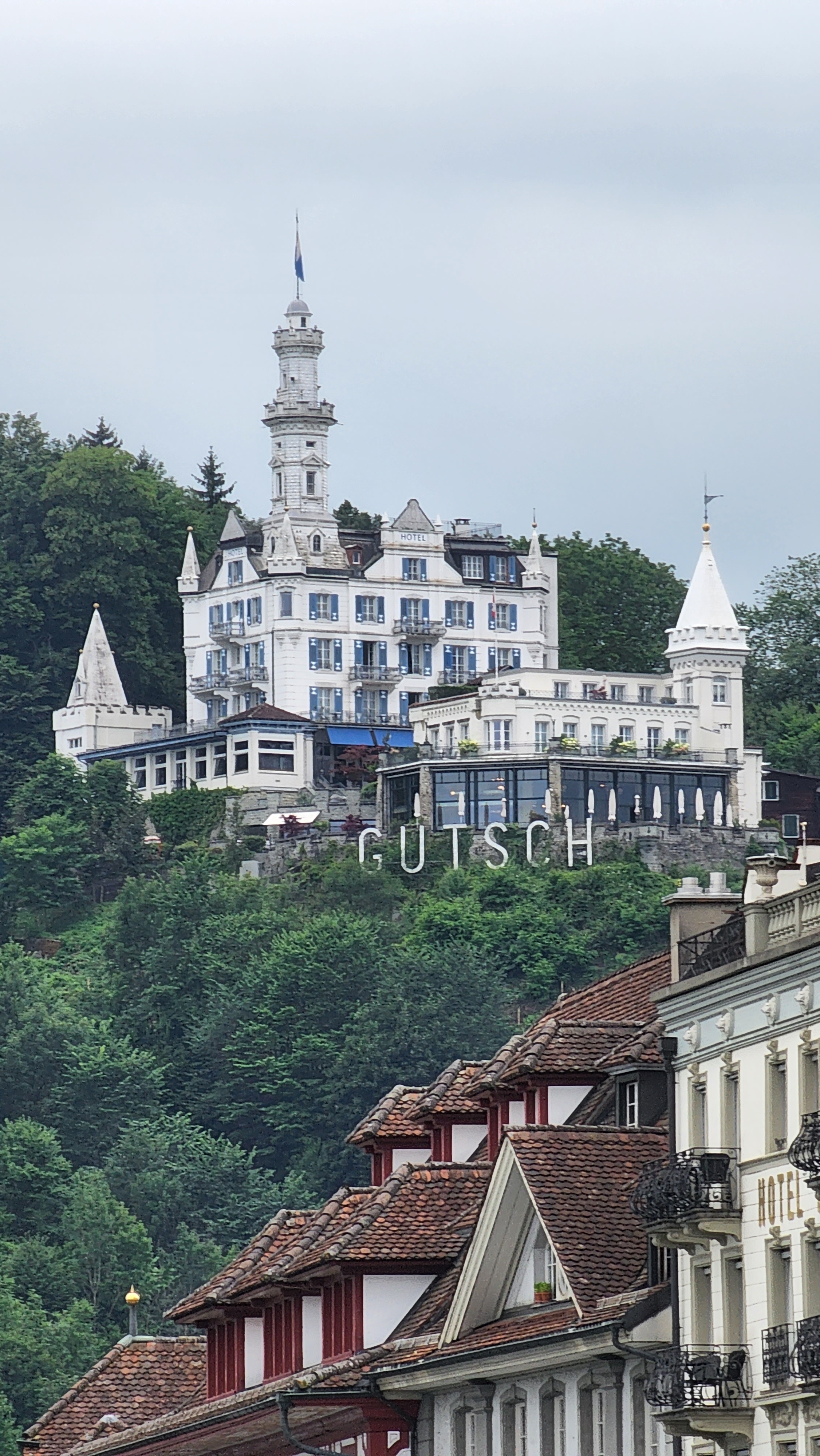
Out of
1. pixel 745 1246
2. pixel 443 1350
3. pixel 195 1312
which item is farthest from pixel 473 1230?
pixel 195 1312

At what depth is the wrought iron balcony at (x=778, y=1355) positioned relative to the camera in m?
50.5

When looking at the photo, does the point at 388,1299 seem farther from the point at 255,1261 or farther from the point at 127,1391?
the point at 127,1391

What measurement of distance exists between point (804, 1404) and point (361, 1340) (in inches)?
441

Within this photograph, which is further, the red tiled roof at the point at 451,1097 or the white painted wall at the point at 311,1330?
the red tiled roof at the point at 451,1097

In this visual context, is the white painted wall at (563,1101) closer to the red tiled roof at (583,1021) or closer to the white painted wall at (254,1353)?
the red tiled roof at (583,1021)

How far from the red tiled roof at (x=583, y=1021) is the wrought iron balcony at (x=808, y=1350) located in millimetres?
8650

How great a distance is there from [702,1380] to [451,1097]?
12666 mm

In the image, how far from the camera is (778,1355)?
50875mm

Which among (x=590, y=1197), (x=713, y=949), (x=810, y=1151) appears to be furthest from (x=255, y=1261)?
(x=810, y=1151)

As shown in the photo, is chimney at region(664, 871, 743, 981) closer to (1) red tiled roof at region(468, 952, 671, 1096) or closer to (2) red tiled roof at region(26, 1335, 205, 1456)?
(1) red tiled roof at region(468, 952, 671, 1096)

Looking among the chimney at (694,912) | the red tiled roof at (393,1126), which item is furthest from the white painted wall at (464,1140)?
the chimney at (694,912)

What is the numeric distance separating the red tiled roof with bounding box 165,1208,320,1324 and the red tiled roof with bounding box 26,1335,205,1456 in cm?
362

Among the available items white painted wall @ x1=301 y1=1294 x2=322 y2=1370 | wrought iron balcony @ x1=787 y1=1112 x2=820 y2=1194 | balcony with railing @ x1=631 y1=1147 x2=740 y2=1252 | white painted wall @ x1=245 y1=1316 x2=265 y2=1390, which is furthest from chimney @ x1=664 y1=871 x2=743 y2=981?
white painted wall @ x1=245 y1=1316 x2=265 y2=1390

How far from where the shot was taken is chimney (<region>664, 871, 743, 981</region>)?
184 ft
